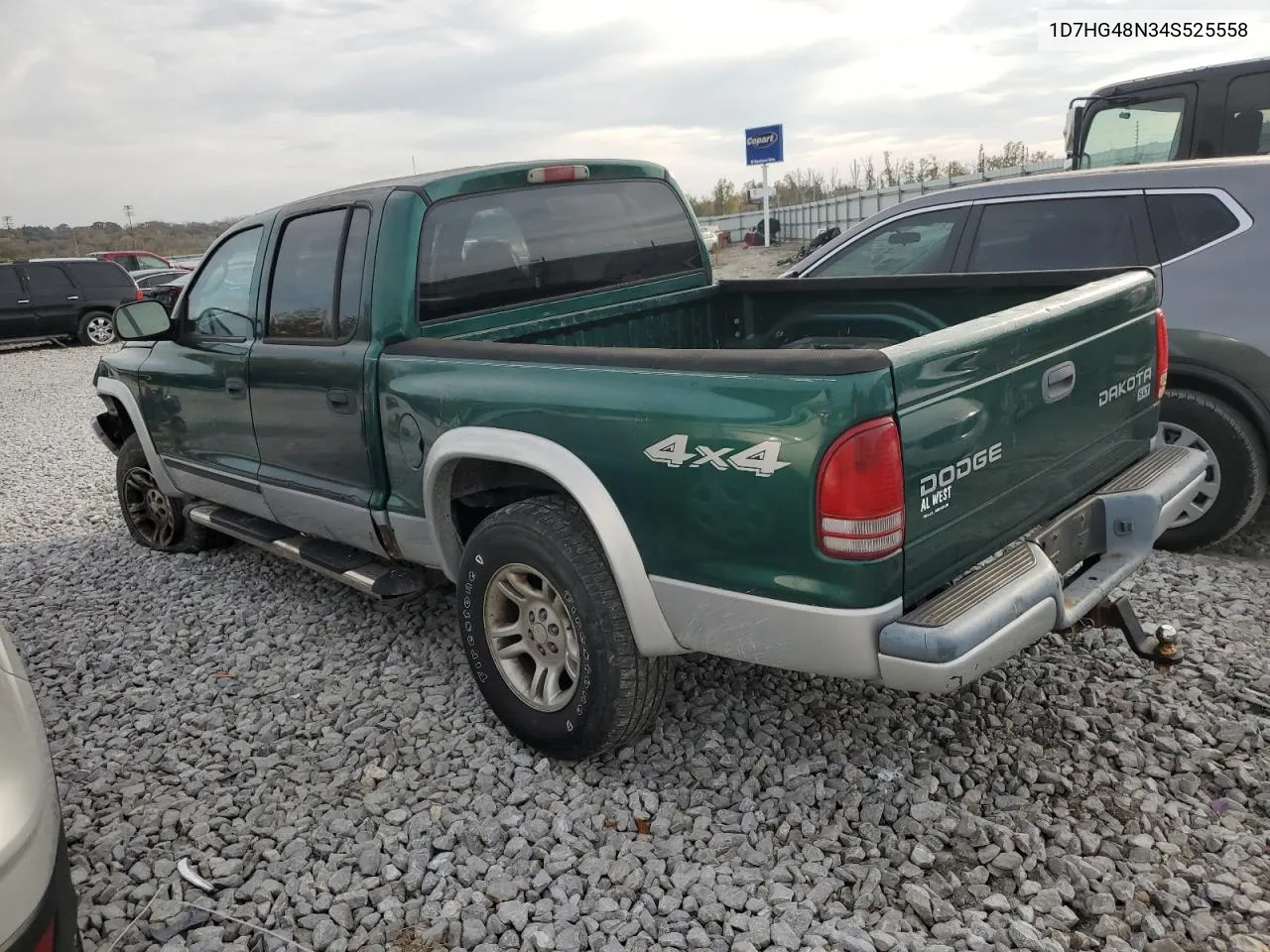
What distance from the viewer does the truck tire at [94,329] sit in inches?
729

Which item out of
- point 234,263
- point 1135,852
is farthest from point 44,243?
point 1135,852

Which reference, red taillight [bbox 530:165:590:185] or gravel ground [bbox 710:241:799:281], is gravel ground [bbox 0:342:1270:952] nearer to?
red taillight [bbox 530:165:590:185]

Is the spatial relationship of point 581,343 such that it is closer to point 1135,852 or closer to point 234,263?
point 234,263

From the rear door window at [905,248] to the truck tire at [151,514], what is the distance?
12.6 feet

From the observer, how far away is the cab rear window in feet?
11.8

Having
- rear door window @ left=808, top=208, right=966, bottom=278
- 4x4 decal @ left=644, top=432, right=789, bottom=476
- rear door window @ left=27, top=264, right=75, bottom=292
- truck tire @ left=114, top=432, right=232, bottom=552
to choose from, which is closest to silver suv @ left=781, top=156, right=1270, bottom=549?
rear door window @ left=808, top=208, right=966, bottom=278

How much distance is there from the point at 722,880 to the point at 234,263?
353 centimetres

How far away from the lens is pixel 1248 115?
814cm

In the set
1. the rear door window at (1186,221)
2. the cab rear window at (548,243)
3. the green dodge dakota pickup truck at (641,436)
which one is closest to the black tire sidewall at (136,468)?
the green dodge dakota pickup truck at (641,436)

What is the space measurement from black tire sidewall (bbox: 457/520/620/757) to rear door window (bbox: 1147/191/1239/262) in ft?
11.3

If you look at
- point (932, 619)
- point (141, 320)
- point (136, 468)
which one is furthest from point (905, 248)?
point (136, 468)

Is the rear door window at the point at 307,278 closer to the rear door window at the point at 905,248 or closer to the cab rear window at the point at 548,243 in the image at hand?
the cab rear window at the point at 548,243

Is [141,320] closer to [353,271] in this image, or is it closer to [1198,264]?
[353,271]

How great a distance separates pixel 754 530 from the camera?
2.44 metres
